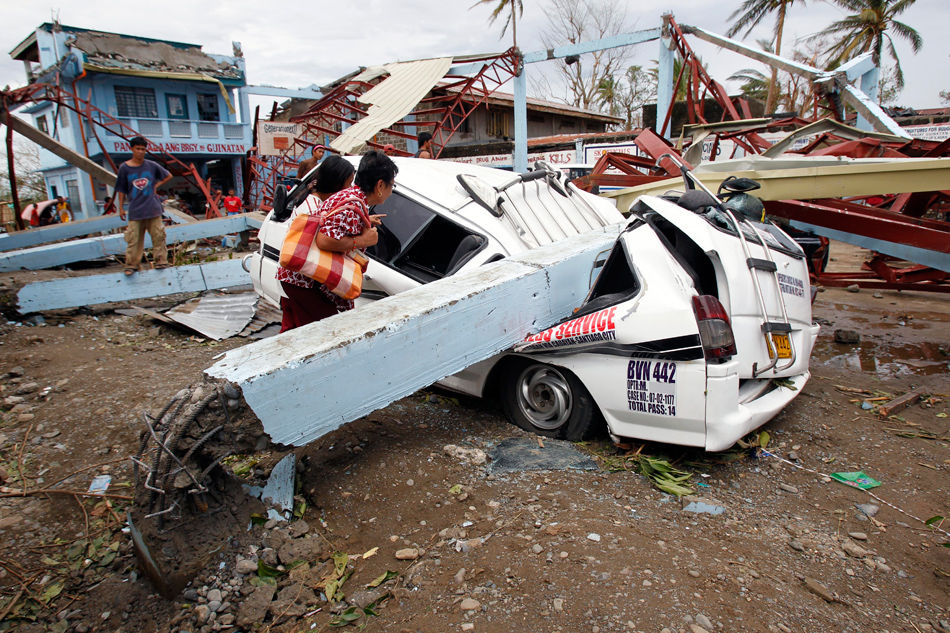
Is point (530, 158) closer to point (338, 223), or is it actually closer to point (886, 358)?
point (886, 358)

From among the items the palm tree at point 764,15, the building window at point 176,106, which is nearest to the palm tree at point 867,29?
the palm tree at point 764,15

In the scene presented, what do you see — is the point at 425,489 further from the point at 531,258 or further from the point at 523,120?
the point at 523,120

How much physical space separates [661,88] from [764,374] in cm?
910

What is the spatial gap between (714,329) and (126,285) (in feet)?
20.9

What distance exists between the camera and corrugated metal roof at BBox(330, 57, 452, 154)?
Answer: 34.5 ft

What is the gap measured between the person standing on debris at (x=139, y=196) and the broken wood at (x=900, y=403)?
24.8 ft

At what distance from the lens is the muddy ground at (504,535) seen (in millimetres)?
1862

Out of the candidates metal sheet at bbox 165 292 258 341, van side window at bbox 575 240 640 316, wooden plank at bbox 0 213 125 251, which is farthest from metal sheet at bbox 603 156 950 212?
wooden plank at bbox 0 213 125 251

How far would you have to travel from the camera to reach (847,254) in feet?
35.9

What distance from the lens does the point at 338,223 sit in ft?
9.25

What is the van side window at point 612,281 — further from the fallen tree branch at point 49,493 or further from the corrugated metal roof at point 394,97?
the corrugated metal roof at point 394,97

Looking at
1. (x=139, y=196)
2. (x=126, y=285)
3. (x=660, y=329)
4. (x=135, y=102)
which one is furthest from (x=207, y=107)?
(x=660, y=329)

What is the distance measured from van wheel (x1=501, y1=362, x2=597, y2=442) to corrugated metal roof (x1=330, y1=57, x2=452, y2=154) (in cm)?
820

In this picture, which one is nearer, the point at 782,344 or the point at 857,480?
the point at 857,480
